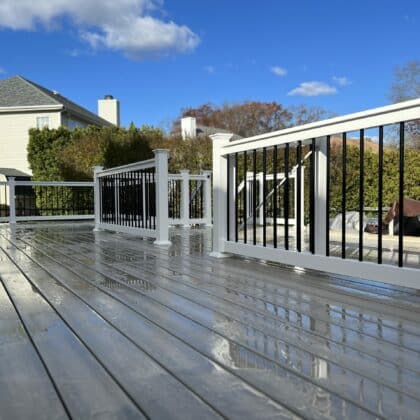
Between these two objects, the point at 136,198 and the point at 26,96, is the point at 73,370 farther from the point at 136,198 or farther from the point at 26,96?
the point at 26,96

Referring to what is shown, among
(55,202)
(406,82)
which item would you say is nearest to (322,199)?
(55,202)

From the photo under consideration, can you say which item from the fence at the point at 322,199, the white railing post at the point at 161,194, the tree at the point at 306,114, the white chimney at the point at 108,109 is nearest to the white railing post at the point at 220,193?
the fence at the point at 322,199

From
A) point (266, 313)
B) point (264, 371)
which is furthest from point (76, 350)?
point (266, 313)

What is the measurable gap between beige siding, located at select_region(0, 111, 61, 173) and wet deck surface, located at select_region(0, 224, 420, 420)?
17.0 metres

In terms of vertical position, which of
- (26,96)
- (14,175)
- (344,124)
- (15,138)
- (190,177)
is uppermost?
(26,96)

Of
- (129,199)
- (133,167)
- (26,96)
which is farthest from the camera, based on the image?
(26,96)

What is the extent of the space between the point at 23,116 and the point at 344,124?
59.6 feet

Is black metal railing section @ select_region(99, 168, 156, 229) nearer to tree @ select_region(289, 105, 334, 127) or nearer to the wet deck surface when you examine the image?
the wet deck surface

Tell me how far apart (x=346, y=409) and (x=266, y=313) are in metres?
0.98

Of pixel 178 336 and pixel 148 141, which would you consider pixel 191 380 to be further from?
pixel 148 141

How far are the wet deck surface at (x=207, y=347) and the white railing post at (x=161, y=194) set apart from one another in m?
2.25

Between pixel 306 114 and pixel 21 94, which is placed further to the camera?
pixel 306 114

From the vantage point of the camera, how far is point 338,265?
2.90 m

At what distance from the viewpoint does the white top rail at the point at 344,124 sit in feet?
7.87
